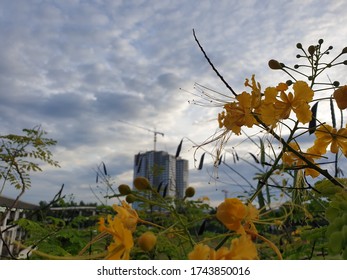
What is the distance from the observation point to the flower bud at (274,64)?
132cm

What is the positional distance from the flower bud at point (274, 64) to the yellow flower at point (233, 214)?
761mm

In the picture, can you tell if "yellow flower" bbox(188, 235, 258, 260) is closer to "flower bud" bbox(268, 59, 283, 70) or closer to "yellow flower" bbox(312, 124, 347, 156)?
"yellow flower" bbox(312, 124, 347, 156)

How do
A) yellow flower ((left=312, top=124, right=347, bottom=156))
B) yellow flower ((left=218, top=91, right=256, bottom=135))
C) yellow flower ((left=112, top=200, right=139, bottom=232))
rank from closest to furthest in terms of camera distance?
1. yellow flower ((left=112, top=200, right=139, bottom=232))
2. yellow flower ((left=218, top=91, right=256, bottom=135))
3. yellow flower ((left=312, top=124, right=347, bottom=156))

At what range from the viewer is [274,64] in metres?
1.33

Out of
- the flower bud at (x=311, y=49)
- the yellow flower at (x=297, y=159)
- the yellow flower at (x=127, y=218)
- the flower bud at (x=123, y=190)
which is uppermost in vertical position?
the flower bud at (x=311, y=49)

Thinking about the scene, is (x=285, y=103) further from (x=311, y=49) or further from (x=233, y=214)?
(x=233, y=214)

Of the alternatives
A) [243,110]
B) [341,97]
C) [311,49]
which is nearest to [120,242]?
[243,110]

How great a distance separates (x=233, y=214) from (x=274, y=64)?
2.59 ft

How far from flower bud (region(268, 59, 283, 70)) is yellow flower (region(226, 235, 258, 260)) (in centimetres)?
85

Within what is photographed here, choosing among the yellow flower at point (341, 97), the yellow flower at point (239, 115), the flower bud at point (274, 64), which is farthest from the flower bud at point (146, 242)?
the flower bud at point (274, 64)

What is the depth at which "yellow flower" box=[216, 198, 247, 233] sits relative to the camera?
706mm

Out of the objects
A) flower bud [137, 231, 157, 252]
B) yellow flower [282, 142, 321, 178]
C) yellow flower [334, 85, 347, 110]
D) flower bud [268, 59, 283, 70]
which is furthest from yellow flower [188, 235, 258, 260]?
flower bud [268, 59, 283, 70]

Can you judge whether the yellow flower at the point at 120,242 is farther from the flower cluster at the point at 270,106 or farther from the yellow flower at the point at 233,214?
the flower cluster at the point at 270,106
